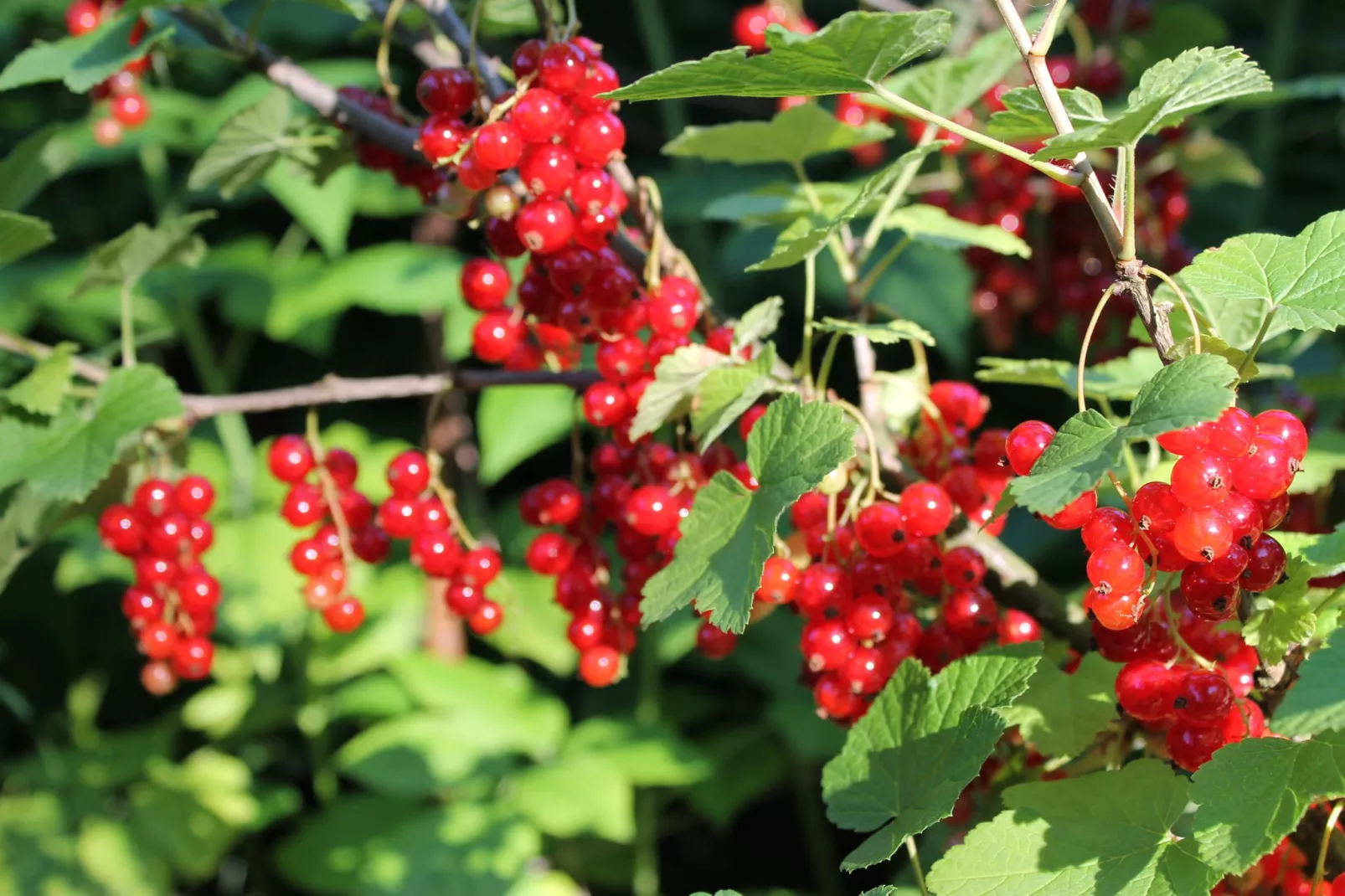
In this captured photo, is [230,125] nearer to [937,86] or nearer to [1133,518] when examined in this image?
[937,86]

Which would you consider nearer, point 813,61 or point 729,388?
point 813,61

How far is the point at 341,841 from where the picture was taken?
184cm

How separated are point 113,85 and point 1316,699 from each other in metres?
1.39

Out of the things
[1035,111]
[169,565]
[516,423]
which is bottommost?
[516,423]

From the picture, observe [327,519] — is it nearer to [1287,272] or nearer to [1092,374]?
[1092,374]

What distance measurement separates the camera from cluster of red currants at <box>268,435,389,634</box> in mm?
986

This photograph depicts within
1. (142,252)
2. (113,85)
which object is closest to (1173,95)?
(142,252)

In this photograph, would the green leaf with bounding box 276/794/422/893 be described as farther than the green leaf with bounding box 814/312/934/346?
Yes

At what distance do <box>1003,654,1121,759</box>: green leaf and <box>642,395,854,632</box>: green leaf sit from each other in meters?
0.19

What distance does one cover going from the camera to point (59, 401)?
0.94 metres

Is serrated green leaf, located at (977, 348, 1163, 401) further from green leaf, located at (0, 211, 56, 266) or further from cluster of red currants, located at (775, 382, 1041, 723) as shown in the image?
green leaf, located at (0, 211, 56, 266)

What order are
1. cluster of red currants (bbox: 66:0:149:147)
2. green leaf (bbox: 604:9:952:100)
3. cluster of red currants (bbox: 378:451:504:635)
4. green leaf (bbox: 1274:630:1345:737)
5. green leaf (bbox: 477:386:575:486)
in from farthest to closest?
1. green leaf (bbox: 477:386:575:486)
2. cluster of red currants (bbox: 66:0:149:147)
3. cluster of red currants (bbox: 378:451:504:635)
4. green leaf (bbox: 604:9:952:100)
5. green leaf (bbox: 1274:630:1345:737)

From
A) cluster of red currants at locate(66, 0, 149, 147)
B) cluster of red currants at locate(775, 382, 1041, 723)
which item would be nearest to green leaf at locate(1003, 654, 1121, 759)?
cluster of red currants at locate(775, 382, 1041, 723)

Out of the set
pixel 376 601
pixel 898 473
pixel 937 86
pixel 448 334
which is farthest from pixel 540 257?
pixel 376 601
